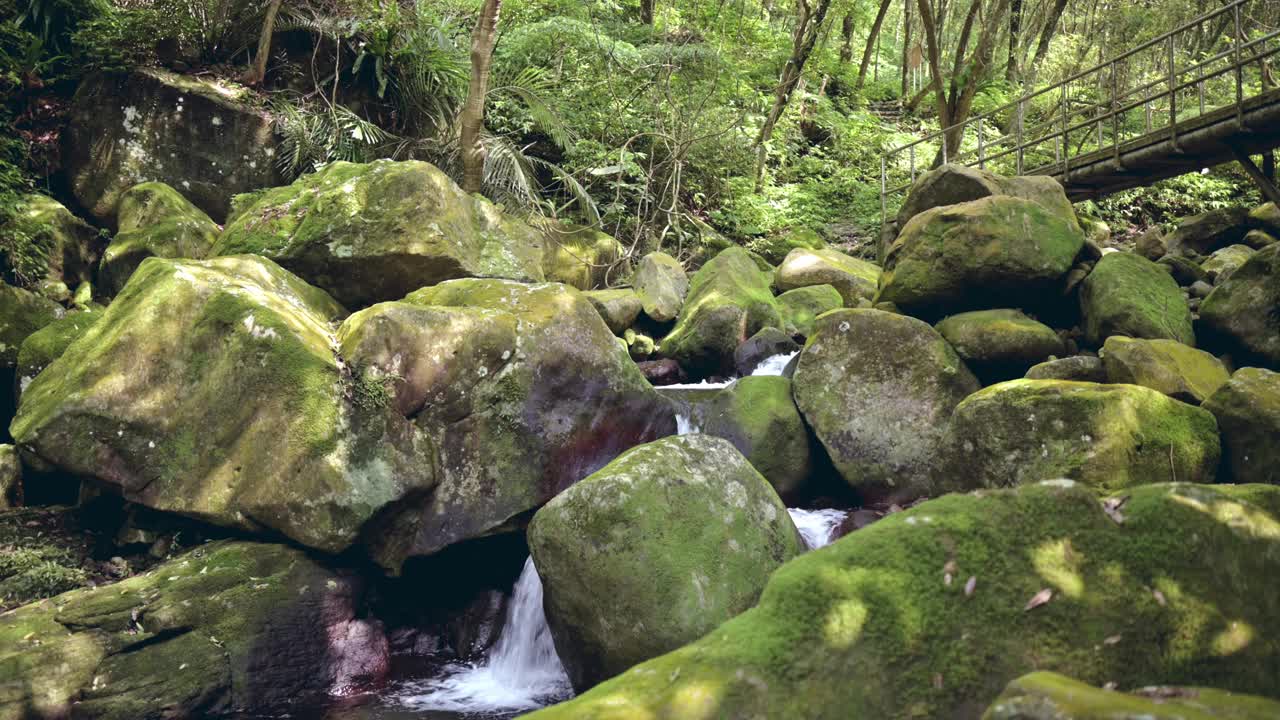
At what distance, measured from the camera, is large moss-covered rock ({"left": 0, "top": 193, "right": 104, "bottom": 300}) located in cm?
889

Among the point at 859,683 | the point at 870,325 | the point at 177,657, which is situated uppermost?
the point at 859,683

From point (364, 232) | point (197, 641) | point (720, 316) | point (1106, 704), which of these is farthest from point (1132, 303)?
point (197, 641)

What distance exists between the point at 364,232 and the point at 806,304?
220 inches

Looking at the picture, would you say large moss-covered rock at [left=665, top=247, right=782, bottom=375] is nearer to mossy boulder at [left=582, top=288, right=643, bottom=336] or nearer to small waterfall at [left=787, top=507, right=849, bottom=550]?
mossy boulder at [left=582, top=288, right=643, bottom=336]

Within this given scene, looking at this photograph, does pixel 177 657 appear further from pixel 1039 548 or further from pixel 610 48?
pixel 610 48

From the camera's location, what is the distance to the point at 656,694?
2615 millimetres

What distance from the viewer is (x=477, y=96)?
420 inches

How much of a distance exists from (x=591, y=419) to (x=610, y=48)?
10286 millimetres

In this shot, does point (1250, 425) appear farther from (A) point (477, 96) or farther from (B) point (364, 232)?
(A) point (477, 96)

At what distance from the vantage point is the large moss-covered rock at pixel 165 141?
10.5m

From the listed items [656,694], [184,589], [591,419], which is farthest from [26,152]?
[656,694]

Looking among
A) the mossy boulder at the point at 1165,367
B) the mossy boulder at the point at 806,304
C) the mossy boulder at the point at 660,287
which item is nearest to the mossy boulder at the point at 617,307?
the mossy boulder at the point at 660,287

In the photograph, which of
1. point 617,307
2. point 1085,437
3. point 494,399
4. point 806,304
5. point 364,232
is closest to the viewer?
point 1085,437

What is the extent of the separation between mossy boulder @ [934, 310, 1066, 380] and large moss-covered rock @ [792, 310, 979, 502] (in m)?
0.17
